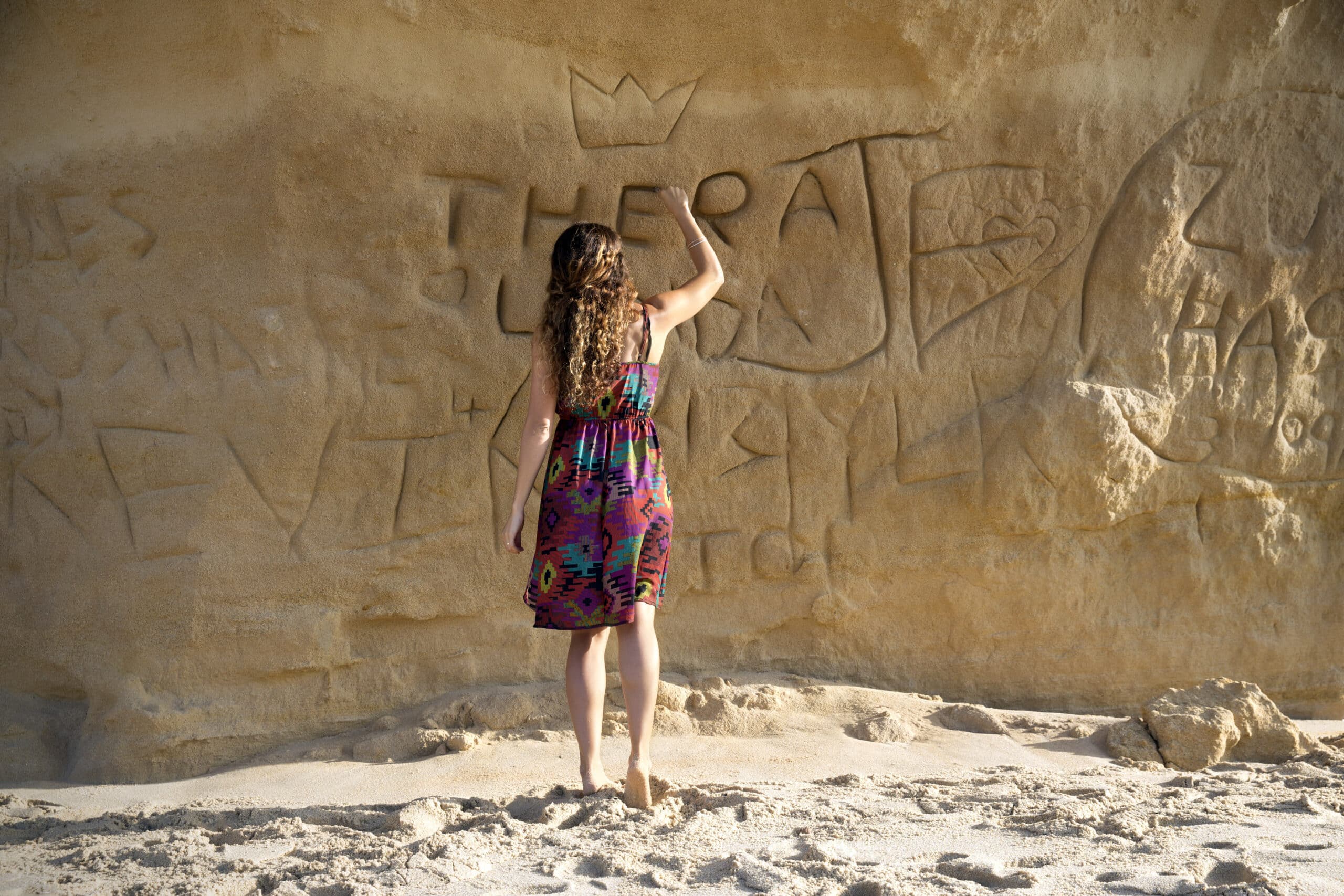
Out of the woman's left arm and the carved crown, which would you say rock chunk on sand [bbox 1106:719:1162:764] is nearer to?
the woman's left arm

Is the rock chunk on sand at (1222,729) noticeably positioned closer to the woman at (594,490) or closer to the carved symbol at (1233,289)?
the carved symbol at (1233,289)

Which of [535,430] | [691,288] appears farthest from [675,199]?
[535,430]

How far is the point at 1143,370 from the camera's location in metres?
4.35

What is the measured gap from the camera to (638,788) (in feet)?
9.21

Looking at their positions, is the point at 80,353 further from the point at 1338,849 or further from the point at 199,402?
the point at 1338,849

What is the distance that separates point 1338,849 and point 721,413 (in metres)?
2.32

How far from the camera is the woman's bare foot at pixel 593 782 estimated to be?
291cm

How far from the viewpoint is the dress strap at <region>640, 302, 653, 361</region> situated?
9.94 feet

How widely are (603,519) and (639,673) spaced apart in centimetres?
39

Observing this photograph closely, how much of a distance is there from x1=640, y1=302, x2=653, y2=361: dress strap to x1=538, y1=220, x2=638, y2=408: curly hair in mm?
76

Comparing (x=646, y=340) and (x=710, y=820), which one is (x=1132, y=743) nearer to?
(x=710, y=820)

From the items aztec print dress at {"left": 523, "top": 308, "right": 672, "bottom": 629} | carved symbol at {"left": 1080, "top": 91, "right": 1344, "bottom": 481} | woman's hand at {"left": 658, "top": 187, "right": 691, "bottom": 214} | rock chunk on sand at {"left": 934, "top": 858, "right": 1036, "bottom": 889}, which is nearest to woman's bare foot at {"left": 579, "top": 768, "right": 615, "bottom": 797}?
aztec print dress at {"left": 523, "top": 308, "right": 672, "bottom": 629}

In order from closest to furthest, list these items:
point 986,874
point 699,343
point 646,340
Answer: point 986,874 → point 646,340 → point 699,343

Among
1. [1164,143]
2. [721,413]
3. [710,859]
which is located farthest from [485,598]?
[1164,143]
